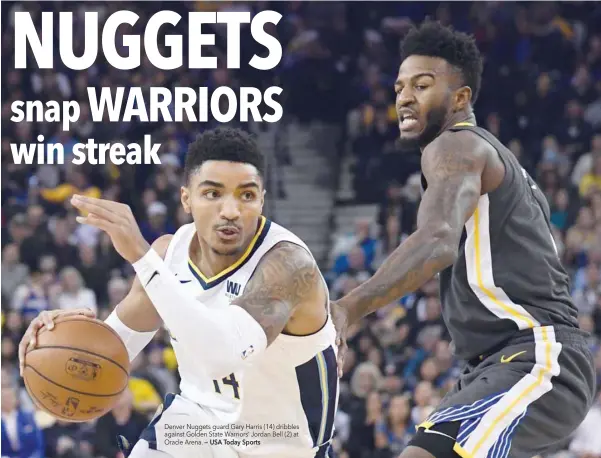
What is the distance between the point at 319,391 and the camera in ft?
13.9

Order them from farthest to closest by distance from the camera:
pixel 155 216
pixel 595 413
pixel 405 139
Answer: pixel 155 216 < pixel 595 413 < pixel 405 139

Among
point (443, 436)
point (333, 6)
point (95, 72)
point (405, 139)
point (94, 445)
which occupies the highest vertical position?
point (333, 6)

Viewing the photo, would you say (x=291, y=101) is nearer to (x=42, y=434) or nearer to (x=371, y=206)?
(x=371, y=206)

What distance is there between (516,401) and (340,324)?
0.69 m

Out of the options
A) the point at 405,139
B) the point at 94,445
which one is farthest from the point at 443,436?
the point at 94,445

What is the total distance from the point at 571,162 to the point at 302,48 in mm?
3644

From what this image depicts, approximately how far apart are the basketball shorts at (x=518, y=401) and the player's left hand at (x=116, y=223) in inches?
44.9

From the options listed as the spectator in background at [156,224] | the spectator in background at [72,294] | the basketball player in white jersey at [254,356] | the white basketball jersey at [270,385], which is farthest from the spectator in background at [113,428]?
the white basketball jersey at [270,385]

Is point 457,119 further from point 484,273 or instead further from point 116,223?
point 116,223

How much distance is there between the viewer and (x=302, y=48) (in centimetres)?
1334

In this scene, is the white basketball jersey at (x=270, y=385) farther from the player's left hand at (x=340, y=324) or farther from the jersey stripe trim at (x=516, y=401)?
the jersey stripe trim at (x=516, y=401)

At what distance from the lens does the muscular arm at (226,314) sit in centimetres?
351

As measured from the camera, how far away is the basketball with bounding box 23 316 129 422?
160 inches

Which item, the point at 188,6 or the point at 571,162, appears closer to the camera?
the point at 571,162
